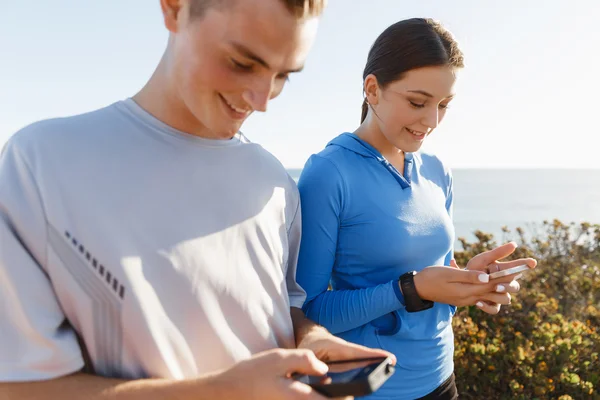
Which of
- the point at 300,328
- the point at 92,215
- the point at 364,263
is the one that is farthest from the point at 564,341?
the point at 92,215

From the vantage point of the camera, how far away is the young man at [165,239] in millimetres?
982

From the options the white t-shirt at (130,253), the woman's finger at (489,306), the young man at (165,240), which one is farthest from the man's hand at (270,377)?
the woman's finger at (489,306)

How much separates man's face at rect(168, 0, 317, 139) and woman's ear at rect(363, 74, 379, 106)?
952 millimetres

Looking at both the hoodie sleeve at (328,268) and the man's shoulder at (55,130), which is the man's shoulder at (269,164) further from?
the man's shoulder at (55,130)

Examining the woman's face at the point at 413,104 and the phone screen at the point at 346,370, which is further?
the woman's face at the point at 413,104

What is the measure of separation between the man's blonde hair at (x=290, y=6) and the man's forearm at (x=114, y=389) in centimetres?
82

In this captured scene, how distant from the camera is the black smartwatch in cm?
182

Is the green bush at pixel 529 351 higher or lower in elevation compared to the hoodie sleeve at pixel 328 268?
lower

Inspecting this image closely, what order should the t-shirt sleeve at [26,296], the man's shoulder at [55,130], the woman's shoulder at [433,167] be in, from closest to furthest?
the t-shirt sleeve at [26,296] < the man's shoulder at [55,130] < the woman's shoulder at [433,167]

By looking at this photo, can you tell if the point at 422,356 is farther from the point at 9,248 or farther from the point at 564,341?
the point at 564,341

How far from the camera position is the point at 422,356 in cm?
193

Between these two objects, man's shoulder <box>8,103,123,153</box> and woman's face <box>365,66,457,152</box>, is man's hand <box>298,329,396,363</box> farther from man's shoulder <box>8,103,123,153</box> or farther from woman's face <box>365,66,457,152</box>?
woman's face <box>365,66,457,152</box>

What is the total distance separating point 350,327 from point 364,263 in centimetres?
25

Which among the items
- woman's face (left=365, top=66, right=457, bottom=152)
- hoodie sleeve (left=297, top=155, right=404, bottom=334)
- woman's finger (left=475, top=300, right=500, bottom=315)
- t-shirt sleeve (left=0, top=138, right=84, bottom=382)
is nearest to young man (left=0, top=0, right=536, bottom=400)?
t-shirt sleeve (left=0, top=138, right=84, bottom=382)
